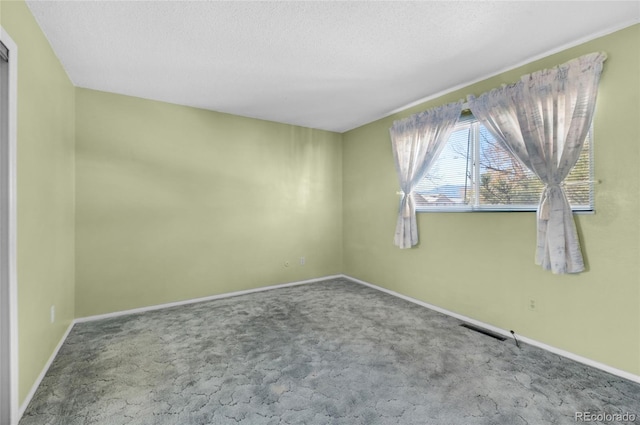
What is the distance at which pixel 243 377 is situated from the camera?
2111 millimetres

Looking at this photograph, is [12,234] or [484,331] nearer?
[12,234]

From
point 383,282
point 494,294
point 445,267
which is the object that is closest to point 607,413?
point 494,294

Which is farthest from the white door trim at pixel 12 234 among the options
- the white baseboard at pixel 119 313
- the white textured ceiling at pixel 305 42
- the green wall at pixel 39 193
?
the white textured ceiling at pixel 305 42

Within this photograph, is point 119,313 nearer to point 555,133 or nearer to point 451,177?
point 451,177

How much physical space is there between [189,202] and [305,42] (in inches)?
97.6

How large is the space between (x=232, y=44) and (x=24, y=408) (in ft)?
9.37

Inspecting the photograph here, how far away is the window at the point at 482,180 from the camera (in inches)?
93.1

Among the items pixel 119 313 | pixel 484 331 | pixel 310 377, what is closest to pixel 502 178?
pixel 484 331

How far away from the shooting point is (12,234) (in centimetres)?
164

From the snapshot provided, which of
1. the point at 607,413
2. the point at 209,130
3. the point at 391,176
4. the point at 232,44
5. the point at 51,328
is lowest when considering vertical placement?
the point at 607,413

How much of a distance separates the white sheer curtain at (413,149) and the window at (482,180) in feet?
0.43

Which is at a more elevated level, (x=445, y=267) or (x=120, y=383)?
(x=445, y=267)

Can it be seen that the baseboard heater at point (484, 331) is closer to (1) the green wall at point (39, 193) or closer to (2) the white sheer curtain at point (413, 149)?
(2) the white sheer curtain at point (413, 149)

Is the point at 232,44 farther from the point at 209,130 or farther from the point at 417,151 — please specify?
the point at 417,151
